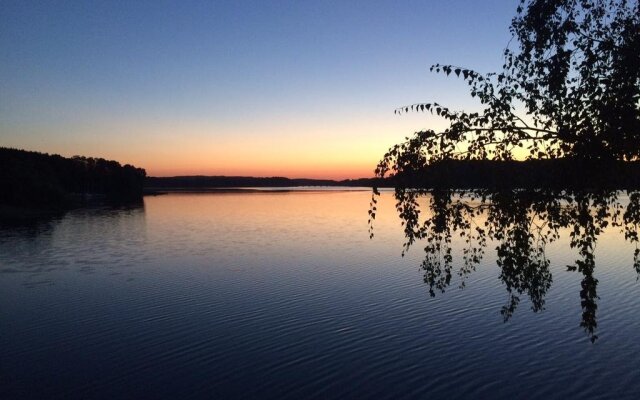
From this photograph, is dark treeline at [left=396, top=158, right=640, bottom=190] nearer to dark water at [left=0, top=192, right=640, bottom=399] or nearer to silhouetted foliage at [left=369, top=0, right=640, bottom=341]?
silhouetted foliage at [left=369, top=0, right=640, bottom=341]

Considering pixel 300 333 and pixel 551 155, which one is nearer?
pixel 551 155

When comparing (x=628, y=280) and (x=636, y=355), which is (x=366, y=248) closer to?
(x=628, y=280)

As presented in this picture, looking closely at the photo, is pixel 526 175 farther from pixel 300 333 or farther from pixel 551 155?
pixel 300 333

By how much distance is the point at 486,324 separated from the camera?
1848 centimetres

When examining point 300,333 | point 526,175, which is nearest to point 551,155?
point 526,175

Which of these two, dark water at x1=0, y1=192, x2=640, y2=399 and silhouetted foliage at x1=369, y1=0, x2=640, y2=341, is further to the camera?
dark water at x1=0, y1=192, x2=640, y2=399

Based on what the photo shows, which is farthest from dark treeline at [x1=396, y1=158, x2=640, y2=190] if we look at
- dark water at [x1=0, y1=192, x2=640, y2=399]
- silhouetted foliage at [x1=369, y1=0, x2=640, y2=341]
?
dark water at [x1=0, y1=192, x2=640, y2=399]

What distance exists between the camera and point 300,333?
17.7m

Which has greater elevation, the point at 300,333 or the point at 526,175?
the point at 526,175

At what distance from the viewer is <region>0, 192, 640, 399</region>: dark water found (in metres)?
13.3

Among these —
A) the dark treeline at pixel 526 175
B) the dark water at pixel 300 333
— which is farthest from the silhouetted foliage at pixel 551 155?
the dark water at pixel 300 333

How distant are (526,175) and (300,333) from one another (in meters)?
12.5

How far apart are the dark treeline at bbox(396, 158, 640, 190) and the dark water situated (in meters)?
7.44

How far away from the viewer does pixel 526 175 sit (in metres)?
7.20
